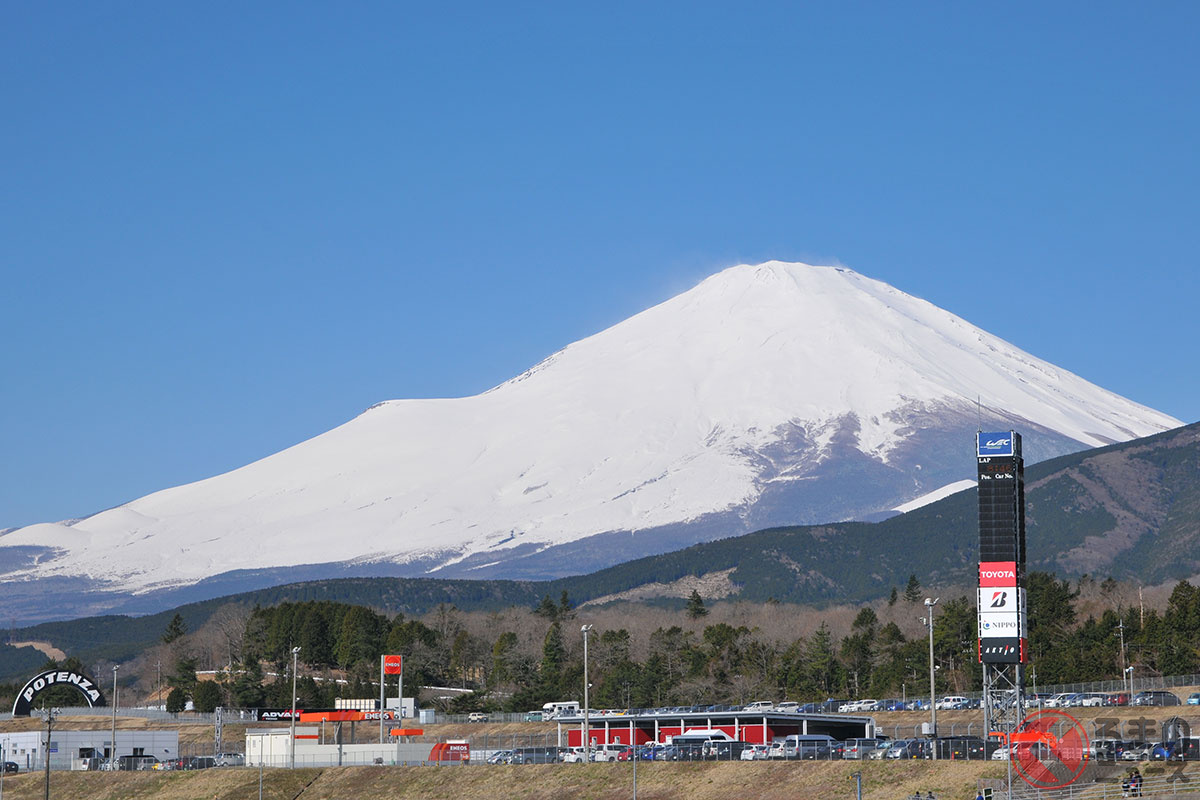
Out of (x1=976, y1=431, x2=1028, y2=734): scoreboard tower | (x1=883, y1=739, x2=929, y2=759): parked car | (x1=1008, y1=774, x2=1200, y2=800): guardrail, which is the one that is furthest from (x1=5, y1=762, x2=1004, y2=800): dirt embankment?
(x1=976, y1=431, x2=1028, y2=734): scoreboard tower

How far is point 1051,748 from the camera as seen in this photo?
3386 inches

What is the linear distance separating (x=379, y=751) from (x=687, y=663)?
62.7 meters

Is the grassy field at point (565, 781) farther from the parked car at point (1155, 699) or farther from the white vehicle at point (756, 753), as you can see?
the parked car at point (1155, 699)

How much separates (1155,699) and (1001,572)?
90.5 ft

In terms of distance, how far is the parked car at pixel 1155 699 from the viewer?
381 feet

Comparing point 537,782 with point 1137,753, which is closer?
point 1137,753

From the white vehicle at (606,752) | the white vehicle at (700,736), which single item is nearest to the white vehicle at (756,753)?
the white vehicle at (606,752)

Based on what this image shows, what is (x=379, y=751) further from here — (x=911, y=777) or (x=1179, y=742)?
(x=1179, y=742)

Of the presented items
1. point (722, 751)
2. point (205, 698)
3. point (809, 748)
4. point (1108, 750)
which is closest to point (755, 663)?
point (205, 698)

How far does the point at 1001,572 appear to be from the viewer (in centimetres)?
9531

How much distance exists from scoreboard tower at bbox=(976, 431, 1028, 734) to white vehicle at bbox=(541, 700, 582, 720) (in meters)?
51.8

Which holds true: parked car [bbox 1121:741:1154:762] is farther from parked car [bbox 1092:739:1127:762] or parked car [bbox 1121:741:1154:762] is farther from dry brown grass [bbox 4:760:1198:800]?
dry brown grass [bbox 4:760:1198:800]

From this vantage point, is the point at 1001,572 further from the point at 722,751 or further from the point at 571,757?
the point at 571,757

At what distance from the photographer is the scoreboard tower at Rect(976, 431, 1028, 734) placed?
94.2 meters
